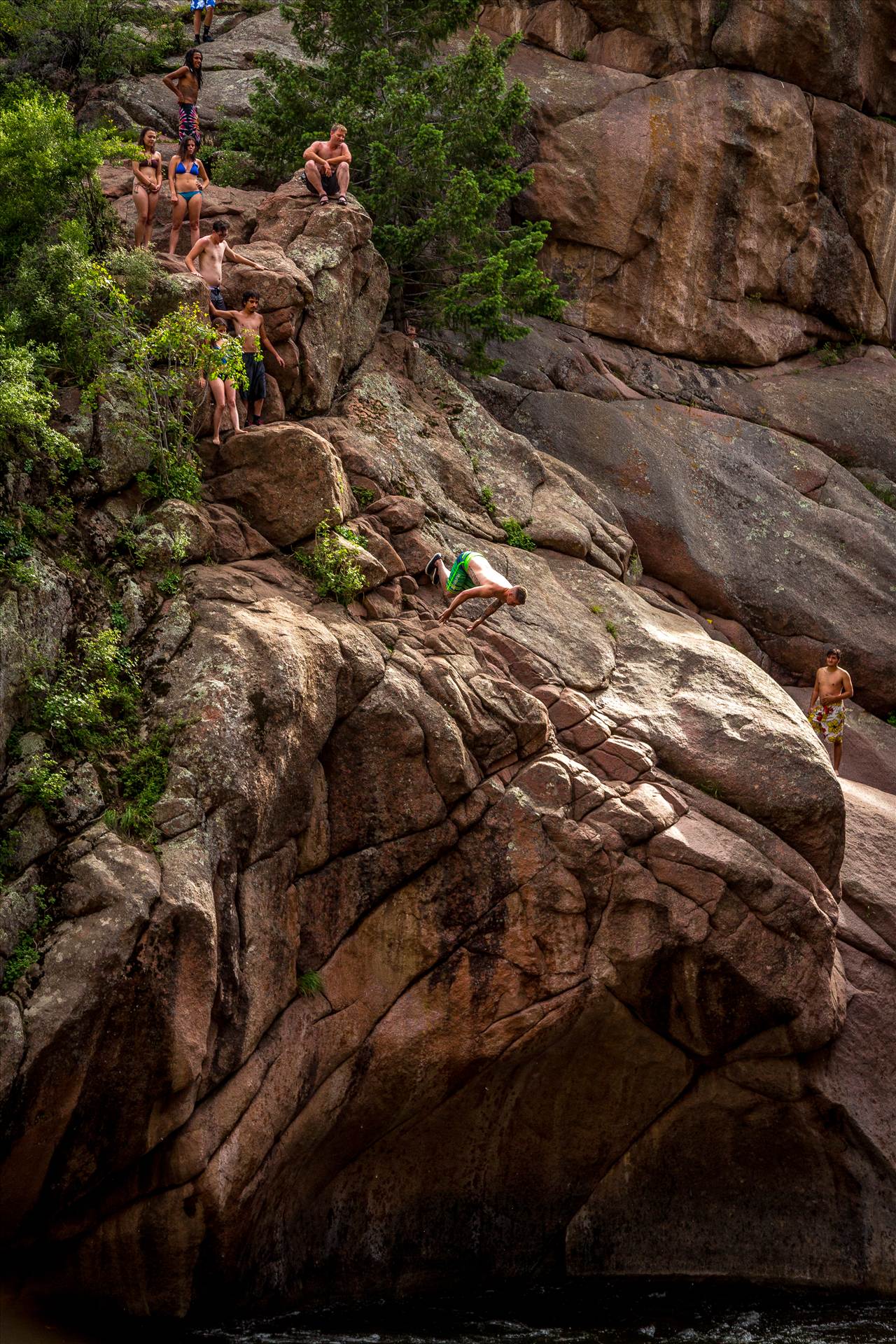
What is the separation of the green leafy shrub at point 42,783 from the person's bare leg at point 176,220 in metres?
8.36

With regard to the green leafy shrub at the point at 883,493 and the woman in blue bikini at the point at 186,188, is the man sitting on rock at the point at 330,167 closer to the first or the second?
the woman in blue bikini at the point at 186,188

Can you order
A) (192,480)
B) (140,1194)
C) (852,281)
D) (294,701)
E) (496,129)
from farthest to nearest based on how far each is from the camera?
(852,281) < (496,129) < (192,480) < (294,701) < (140,1194)

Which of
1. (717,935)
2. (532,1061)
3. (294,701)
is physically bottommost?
(532,1061)

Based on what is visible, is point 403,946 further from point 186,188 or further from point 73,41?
point 73,41

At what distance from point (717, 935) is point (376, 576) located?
5.61m

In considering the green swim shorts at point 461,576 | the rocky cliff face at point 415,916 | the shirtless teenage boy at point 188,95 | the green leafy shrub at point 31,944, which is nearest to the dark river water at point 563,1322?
the rocky cliff face at point 415,916

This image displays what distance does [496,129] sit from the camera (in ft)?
69.1

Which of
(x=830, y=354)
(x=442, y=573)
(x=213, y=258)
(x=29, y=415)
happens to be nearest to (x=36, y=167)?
(x=213, y=258)

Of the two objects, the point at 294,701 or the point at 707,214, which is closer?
the point at 294,701

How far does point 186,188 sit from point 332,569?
6.88m

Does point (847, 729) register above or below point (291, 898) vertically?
below

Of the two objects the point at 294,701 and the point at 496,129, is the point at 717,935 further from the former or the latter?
the point at 496,129

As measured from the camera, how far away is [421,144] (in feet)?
63.6

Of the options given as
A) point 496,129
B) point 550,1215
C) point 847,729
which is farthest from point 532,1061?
point 496,129
